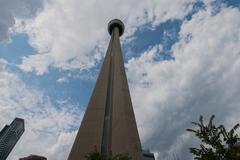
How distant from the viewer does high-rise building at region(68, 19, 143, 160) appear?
111ft

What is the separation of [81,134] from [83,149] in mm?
3114

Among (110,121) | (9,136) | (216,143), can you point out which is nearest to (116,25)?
(110,121)

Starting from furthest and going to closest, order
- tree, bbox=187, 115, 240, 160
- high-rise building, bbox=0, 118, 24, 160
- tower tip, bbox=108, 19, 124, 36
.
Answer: high-rise building, bbox=0, 118, 24, 160 < tower tip, bbox=108, 19, 124, 36 < tree, bbox=187, 115, 240, 160


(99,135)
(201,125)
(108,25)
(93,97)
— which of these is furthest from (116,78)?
(201,125)

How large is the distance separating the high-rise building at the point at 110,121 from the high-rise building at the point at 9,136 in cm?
11427

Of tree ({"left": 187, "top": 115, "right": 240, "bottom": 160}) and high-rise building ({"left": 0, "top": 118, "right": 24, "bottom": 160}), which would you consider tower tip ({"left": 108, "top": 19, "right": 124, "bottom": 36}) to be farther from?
high-rise building ({"left": 0, "top": 118, "right": 24, "bottom": 160})

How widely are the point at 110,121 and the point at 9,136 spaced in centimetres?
12642

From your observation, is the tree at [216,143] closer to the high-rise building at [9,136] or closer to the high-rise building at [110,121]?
the high-rise building at [110,121]

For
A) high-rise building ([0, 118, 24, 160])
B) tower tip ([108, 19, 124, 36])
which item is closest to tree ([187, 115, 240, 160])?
tower tip ([108, 19, 124, 36])

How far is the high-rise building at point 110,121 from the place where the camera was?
111ft

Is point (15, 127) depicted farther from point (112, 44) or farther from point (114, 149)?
point (114, 149)

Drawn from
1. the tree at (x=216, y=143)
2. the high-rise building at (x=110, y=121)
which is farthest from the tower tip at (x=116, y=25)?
the tree at (x=216, y=143)

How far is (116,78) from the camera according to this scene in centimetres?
4475

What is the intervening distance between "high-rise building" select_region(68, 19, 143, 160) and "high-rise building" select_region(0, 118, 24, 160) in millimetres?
114266
